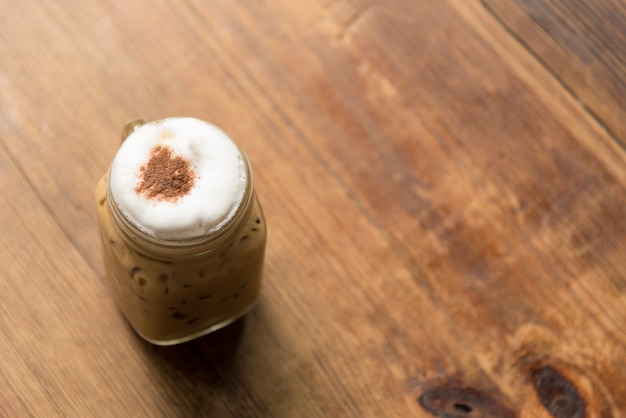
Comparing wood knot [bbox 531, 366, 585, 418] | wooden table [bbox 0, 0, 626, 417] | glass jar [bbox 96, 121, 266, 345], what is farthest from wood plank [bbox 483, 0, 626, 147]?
glass jar [bbox 96, 121, 266, 345]


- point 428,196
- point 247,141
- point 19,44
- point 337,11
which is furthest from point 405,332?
point 19,44

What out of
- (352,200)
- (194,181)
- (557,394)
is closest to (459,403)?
(557,394)

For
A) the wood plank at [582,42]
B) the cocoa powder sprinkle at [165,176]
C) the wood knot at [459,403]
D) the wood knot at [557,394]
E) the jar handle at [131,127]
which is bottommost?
the wood knot at [459,403]

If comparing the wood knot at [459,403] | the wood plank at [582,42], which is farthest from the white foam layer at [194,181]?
the wood plank at [582,42]

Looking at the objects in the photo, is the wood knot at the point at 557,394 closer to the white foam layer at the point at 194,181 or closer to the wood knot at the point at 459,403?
the wood knot at the point at 459,403

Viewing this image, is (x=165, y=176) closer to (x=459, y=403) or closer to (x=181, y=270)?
(x=181, y=270)

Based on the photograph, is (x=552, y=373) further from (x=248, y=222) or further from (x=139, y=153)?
(x=139, y=153)
